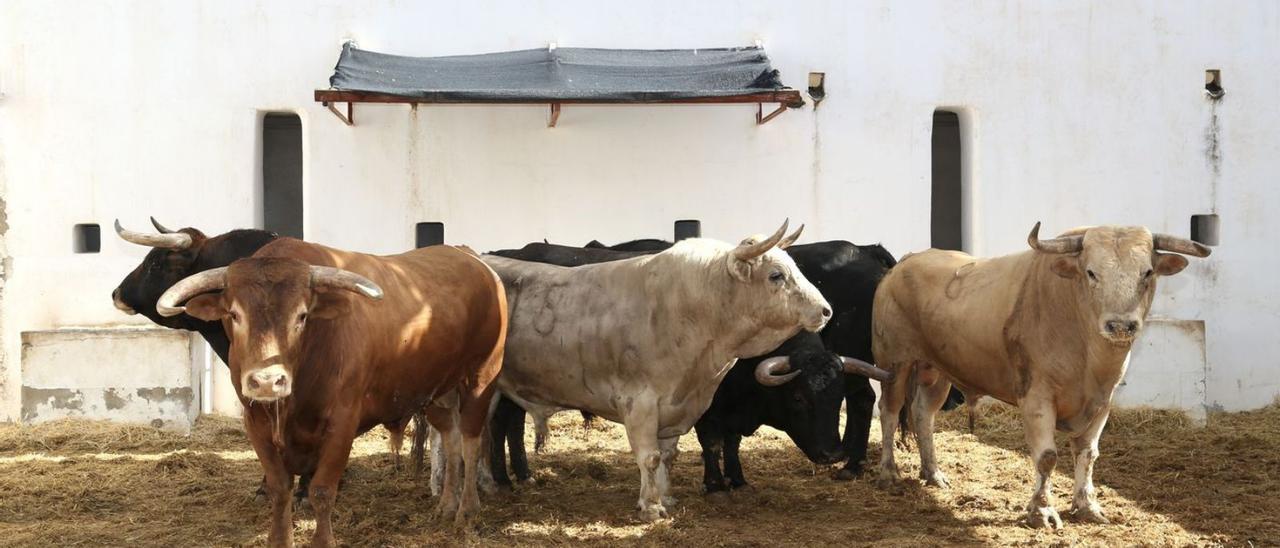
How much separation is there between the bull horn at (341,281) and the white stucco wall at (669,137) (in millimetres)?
6396

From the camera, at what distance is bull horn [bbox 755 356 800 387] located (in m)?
7.21

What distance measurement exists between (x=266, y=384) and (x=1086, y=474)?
428cm

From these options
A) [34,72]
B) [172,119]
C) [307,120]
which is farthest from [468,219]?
[34,72]

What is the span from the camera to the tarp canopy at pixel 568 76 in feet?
33.7

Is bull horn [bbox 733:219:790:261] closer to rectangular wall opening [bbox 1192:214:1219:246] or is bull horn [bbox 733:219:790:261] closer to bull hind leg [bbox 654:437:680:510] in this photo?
bull hind leg [bbox 654:437:680:510]

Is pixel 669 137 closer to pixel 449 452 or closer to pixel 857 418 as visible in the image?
pixel 857 418

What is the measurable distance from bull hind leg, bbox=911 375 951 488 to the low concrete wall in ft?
19.2

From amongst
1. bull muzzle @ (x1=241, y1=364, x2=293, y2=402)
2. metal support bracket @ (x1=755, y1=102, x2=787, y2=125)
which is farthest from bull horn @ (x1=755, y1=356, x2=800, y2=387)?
metal support bracket @ (x1=755, y1=102, x2=787, y2=125)

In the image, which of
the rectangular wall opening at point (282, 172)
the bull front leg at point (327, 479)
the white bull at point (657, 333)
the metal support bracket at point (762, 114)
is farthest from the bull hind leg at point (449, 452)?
the rectangular wall opening at point (282, 172)

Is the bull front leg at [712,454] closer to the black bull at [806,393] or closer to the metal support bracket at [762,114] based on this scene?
the black bull at [806,393]

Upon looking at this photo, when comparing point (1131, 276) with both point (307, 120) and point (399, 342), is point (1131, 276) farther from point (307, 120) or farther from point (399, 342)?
point (307, 120)

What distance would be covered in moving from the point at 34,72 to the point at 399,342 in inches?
295

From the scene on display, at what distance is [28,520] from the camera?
7.03m

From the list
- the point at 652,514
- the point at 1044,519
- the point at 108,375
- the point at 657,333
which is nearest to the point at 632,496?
the point at 652,514
